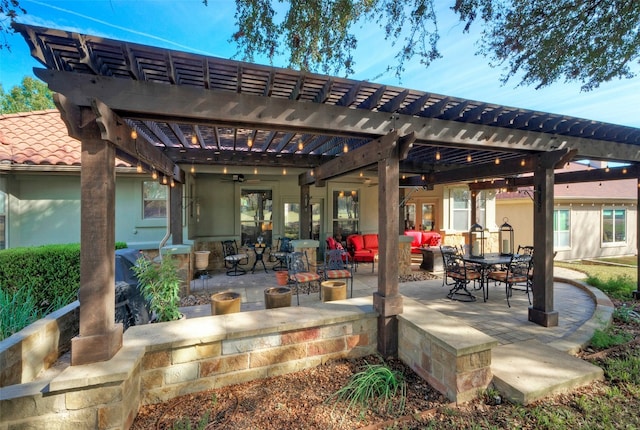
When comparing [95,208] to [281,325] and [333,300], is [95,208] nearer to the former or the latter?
[281,325]

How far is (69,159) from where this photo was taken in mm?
5445

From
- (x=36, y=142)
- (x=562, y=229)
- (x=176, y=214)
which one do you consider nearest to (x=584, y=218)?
(x=562, y=229)

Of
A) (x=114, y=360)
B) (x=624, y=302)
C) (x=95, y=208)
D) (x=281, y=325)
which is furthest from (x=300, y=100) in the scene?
(x=624, y=302)

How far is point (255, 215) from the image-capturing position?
8.47 m

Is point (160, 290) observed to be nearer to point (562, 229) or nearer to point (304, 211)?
point (304, 211)

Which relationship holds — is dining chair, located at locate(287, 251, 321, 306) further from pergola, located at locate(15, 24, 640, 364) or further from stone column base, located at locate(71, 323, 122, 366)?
stone column base, located at locate(71, 323, 122, 366)

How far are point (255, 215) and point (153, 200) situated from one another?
2779 millimetres

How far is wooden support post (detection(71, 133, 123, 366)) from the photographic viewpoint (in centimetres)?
220

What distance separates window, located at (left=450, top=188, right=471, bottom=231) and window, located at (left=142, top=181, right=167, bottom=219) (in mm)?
9558

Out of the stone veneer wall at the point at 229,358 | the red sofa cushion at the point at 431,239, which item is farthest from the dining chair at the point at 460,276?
the red sofa cushion at the point at 431,239

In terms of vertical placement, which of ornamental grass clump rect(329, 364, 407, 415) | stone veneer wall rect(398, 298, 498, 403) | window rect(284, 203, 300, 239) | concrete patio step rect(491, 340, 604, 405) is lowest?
ornamental grass clump rect(329, 364, 407, 415)

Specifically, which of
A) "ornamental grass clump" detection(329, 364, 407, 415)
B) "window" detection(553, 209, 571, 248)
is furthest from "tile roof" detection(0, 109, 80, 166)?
"window" detection(553, 209, 571, 248)

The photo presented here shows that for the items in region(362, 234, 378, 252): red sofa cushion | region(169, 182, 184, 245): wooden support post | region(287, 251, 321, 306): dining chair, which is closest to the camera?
region(287, 251, 321, 306): dining chair

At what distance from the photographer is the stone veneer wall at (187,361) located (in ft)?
6.29
